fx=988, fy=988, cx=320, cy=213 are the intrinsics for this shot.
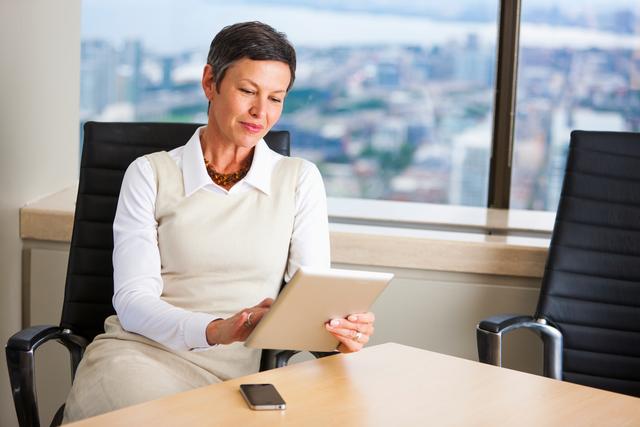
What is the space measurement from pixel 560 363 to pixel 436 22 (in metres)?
1.53

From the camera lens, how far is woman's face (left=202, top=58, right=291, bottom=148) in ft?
7.07

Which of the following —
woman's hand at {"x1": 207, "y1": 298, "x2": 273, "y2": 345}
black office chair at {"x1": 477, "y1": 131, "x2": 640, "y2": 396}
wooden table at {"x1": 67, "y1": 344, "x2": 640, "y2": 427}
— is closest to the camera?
wooden table at {"x1": 67, "y1": 344, "x2": 640, "y2": 427}

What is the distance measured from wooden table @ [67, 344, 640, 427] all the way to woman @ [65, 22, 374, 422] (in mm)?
355

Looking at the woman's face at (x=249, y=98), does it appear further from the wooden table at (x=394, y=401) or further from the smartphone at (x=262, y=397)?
the smartphone at (x=262, y=397)

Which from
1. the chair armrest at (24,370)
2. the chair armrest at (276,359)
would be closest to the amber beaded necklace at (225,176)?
the chair armrest at (276,359)

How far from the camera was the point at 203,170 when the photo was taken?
7.18 ft

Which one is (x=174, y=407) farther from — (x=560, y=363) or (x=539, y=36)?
(x=539, y=36)

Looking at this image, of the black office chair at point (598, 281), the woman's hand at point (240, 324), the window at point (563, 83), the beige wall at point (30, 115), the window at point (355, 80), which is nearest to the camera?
the woman's hand at point (240, 324)

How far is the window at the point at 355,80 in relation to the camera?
359 cm

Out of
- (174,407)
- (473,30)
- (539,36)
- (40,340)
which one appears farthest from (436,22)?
(174,407)

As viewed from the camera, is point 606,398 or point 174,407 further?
point 606,398

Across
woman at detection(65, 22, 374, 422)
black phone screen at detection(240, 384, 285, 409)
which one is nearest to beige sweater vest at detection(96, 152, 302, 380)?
woman at detection(65, 22, 374, 422)

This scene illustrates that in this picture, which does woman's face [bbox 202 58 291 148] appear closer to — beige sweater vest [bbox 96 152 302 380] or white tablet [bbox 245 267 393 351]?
beige sweater vest [bbox 96 152 302 380]

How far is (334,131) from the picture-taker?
3740 millimetres
